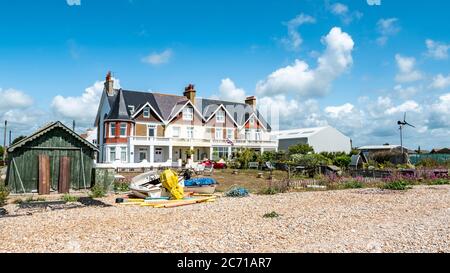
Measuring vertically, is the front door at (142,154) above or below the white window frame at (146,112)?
below

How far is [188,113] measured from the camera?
170 ft

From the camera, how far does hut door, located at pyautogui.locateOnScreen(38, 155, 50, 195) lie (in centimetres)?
1888

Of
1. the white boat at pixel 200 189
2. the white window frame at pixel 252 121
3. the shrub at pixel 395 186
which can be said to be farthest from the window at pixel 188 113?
the shrub at pixel 395 186

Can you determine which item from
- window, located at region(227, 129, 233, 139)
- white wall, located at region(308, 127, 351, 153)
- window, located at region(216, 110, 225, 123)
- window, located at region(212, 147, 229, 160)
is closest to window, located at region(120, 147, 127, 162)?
window, located at region(212, 147, 229, 160)

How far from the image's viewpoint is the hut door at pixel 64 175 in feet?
64.5

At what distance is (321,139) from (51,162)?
49.0m

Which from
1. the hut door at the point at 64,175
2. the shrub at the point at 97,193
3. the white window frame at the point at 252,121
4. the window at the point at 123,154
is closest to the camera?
the shrub at the point at 97,193

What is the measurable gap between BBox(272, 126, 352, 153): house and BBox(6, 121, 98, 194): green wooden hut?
42504mm

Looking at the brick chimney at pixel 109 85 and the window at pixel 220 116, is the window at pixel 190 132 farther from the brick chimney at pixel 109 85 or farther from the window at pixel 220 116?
the brick chimney at pixel 109 85

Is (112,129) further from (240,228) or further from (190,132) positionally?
(240,228)

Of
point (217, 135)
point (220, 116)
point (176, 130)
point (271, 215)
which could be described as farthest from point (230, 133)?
point (271, 215)
